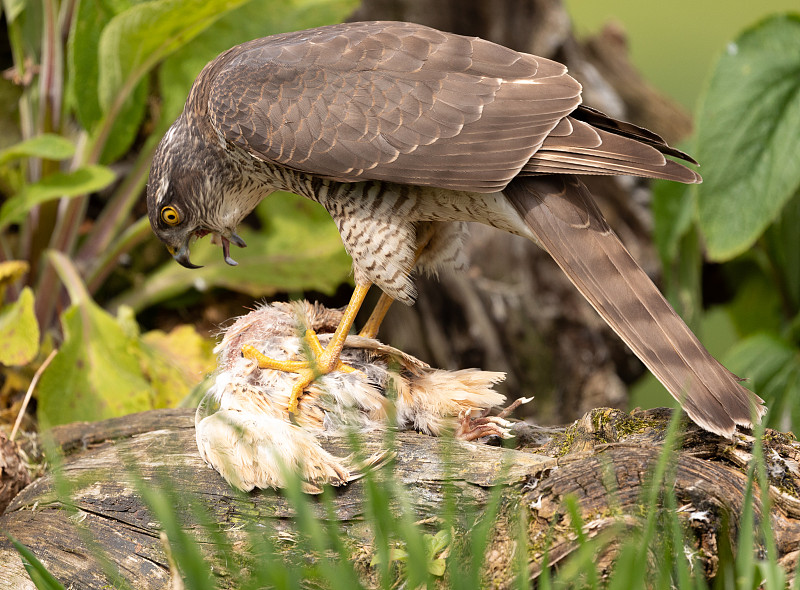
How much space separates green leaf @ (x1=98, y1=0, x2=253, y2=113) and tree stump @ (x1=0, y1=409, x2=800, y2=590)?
1.52 m

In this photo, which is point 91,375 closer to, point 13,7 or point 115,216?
point 115,216

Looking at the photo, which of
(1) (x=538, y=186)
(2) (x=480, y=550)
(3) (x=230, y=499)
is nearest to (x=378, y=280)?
(1) (x=538, y=186)

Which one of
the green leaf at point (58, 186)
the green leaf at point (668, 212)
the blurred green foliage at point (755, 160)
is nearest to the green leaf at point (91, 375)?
the green leaf at point (58, 186)

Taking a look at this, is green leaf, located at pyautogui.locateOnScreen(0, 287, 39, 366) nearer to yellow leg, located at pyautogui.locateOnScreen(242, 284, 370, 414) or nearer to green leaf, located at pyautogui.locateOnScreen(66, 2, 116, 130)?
green leaf, located at pyautogui.locateOnScreen(66, 2, 116, 130)

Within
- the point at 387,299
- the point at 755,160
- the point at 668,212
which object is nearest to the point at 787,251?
the point at 668,212

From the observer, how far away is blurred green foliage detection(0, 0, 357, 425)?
2756 millimetres

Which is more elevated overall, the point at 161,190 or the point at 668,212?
the point at 161,190

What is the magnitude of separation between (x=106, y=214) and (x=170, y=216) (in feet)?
3.88

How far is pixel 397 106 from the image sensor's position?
1.98 m

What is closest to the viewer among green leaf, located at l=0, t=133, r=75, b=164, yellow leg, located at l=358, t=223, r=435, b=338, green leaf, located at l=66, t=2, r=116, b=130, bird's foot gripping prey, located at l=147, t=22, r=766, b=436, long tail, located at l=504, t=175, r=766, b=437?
long tail, located at l=504, t=175, r=766, b=437

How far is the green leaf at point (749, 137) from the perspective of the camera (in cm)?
297

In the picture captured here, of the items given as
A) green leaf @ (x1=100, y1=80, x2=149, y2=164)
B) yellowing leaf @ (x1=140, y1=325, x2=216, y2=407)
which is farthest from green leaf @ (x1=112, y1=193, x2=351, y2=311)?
green leaf @ (x1=100, y1=80, x2=149, y2=164)

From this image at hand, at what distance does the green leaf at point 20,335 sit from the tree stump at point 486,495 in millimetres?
742

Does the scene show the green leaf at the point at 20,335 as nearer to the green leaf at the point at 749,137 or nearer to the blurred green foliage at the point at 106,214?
the blurred green foliage at the point at 106,214
